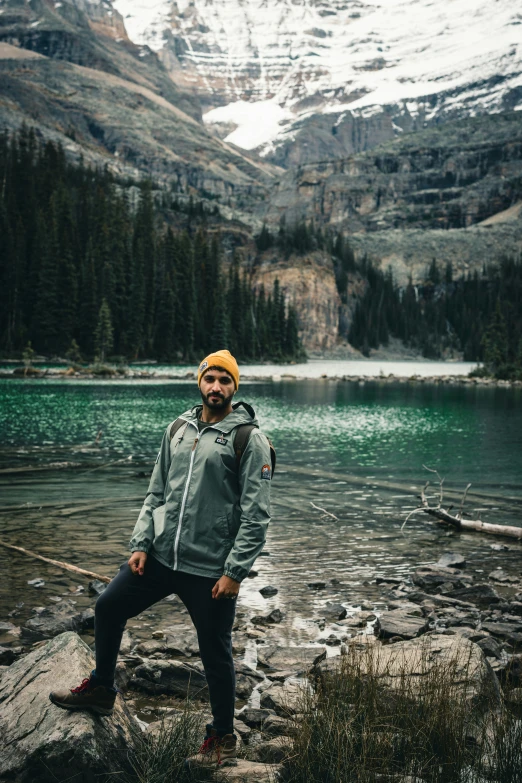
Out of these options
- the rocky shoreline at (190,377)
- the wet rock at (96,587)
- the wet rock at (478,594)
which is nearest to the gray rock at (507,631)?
the wet rock at (478,594)

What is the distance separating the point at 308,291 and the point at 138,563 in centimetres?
18512

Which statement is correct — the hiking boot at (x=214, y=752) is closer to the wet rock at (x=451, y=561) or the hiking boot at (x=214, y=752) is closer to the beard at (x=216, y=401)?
the beard at (x=216, y=401)

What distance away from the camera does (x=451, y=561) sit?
13.8 metres

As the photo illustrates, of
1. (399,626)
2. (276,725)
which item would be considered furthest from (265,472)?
(399,626)

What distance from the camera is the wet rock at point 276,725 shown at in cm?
611

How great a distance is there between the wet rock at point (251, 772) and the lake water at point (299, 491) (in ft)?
16.2

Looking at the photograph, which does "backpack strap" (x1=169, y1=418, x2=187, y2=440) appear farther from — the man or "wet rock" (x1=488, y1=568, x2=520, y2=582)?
"wet rock" (x1=488, y1=568, x2=520, y2=582)

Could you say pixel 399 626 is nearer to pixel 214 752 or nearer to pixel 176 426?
pixel 214 752

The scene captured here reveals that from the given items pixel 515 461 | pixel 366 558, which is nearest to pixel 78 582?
pixel 366 558

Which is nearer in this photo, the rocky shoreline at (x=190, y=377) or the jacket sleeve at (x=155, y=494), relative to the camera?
the jacket sleeve at (x=155, y=494)

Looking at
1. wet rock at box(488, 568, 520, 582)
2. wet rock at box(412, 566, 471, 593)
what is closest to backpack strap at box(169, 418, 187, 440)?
wet rock at box(412, 566, 471, 593)

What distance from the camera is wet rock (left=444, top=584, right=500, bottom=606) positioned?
11.3 meters

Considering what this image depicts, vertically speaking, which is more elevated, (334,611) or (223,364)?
(223,364)

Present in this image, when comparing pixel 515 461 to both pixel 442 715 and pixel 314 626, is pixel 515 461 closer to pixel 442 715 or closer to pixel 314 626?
pixel 314 626
